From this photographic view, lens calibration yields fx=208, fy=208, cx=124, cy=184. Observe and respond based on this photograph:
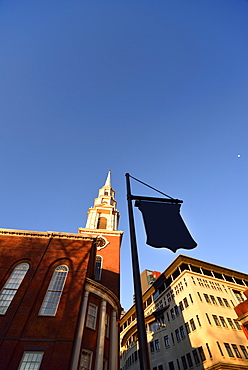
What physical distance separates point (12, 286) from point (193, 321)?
2611cm

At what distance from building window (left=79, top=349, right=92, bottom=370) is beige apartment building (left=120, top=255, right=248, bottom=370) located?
1878 centimetres

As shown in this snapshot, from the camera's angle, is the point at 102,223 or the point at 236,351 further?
the point at 102,223

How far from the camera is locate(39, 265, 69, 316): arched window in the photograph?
15722mm

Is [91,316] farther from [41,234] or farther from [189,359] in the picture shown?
[189,359]

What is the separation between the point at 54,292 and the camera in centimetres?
1694

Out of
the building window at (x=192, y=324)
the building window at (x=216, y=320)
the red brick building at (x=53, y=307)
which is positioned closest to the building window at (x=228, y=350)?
the building window at (x=216, y=320)

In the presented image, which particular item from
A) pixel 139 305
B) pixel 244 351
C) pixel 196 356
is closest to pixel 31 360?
pixel 139 305

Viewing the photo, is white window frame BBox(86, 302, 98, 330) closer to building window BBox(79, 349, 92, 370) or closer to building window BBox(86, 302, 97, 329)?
building window BBox(86, 302, 97, 329)

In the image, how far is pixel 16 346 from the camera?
13.2 metres

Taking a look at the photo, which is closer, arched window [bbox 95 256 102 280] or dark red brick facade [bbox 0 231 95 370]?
dark red brick facade [bbox 0 231 95 370]

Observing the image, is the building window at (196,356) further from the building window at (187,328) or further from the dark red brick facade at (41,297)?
the dark red brick facade at (41,297)

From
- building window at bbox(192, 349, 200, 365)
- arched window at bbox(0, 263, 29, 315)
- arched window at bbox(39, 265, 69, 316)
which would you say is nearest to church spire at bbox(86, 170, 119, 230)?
arched window at bbox(39, 265, 69, 316)

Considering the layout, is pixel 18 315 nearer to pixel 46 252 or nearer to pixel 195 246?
pixel 46 252

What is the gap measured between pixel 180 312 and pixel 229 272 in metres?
14.8
